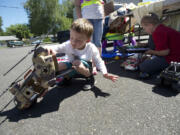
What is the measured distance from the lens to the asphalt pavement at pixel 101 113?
829 millimetres

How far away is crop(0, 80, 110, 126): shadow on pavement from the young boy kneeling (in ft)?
0.53

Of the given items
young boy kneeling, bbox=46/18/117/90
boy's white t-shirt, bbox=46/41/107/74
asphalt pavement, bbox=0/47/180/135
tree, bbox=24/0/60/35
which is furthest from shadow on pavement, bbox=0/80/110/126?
tree, bbox=24/0/60/35

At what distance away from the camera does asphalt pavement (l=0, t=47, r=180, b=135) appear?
2.72 ft

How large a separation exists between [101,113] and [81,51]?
2.43 ft

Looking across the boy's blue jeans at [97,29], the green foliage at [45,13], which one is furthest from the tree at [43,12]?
the boy's blue jeans at [97,29]

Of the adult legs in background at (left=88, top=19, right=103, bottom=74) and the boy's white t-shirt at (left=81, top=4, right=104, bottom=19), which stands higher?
the boy's white t-shirt at (left=81, top=4, right=104, bottom=19)

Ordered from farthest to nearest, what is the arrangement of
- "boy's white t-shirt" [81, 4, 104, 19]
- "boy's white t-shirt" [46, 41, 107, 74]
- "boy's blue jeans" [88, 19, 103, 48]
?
1. "boy's blue jeans" [88, 19, 103, 48]
2. "boy's white t-shirt" [81, 4, 104, 19]
3. "boy's white t-shirt" [46, 41, 107, 74]

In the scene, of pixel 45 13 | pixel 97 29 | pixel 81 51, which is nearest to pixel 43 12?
pixel 45 13

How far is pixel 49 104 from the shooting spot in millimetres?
1182

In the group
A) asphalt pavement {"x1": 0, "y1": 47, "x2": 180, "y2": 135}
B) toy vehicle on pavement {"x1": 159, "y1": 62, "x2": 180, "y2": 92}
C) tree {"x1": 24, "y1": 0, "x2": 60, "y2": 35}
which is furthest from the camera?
tree {"x1": 24, "y1": 0, "x2": 60, "y2": 35}

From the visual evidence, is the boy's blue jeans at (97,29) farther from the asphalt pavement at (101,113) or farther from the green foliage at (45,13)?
the green foliage at (45,13)

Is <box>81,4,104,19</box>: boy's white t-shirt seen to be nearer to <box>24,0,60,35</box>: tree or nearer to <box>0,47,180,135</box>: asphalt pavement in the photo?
<box>0,47,180,135</box>: asphalt pavement

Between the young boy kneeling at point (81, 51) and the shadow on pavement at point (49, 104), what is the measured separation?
0.16m

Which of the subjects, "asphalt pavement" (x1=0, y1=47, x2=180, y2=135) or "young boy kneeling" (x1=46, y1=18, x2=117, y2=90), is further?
"young boy kneeling" (x1=46, y1=18, x2=117, y2=90)
